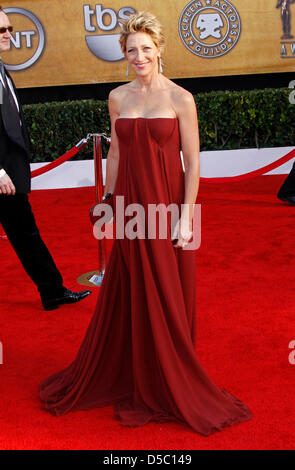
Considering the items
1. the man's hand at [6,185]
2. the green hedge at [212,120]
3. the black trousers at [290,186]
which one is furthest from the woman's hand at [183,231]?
the green hedge at [212,120]

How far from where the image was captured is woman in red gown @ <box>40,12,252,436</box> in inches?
99.4

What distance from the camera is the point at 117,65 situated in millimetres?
8477

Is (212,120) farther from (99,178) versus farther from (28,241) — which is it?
(28,241)

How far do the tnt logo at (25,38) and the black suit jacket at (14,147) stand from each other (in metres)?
5.12

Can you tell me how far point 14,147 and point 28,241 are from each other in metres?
Answer: 0.61

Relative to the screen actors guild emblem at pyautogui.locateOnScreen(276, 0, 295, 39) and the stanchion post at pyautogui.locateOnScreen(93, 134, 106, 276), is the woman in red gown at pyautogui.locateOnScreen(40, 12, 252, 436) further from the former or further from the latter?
the screen actors guild emblem at pyautogui.locateOnScreen(276, 0, 295, 39)

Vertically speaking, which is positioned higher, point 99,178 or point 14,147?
point 14,147

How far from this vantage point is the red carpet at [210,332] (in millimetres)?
2570

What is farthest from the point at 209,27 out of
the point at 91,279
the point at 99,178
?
the point at 91,279

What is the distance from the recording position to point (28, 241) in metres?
3.88

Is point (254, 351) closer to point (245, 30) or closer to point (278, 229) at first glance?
point (278, 229)

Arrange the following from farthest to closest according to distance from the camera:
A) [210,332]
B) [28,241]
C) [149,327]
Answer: [28,241] → [210,332] → [149,327]
